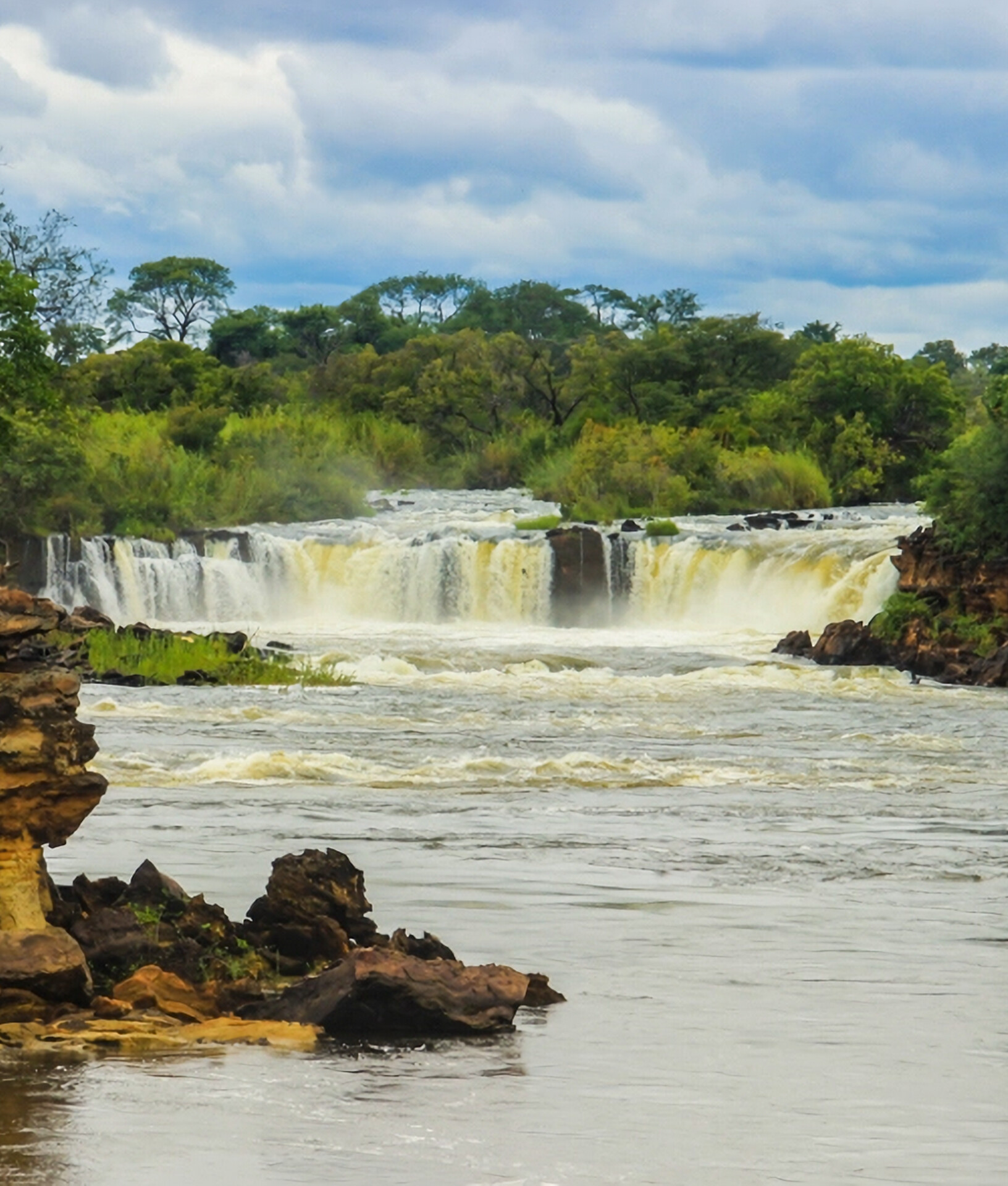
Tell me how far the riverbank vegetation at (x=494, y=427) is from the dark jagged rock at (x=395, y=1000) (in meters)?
26.7

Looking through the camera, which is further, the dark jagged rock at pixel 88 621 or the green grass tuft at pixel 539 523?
the green grass tuft at pixel 539 523

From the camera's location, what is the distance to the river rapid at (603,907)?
654cm

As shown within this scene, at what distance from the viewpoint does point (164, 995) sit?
8.16 metres

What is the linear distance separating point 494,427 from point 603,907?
202ft

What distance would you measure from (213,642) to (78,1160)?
23.8 meters

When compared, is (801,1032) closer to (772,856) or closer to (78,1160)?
(78,1160)

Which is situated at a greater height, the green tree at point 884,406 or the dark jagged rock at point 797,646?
the green tree at point 884,406

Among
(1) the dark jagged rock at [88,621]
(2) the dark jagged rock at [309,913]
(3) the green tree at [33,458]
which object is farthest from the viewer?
(3) the green tree at [33,458]

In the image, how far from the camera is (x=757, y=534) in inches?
1710

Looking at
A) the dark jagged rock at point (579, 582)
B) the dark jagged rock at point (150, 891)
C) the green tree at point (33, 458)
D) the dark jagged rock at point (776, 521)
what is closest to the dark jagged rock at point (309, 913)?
the dark jagged rock at point (150, 891)

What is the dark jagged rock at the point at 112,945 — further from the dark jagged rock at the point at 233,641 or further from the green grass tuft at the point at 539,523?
the green grass tuft at the point at 539,523

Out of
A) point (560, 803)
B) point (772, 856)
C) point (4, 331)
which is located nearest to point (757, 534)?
point (4, 331)

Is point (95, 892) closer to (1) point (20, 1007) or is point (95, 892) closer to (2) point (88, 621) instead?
(1) point (20, 1007)

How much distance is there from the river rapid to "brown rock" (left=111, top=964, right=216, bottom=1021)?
0.58 meters
